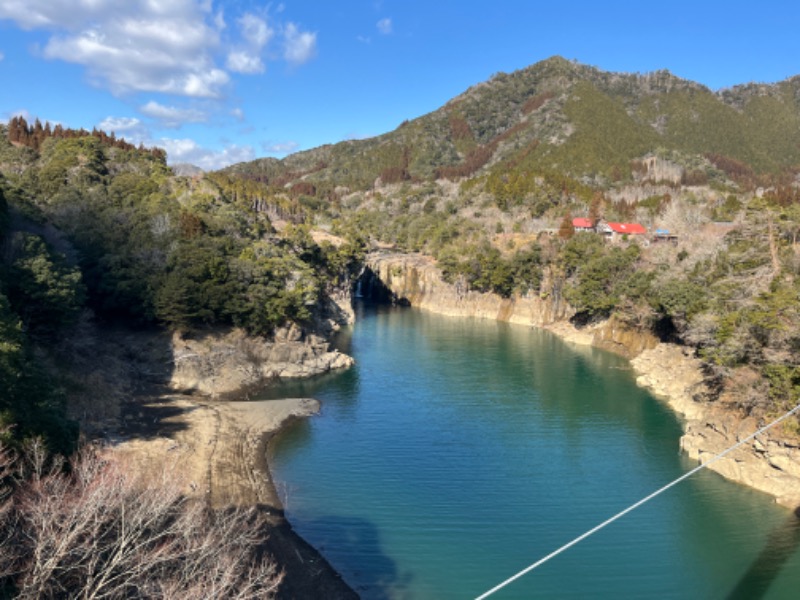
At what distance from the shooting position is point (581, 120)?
13675cm

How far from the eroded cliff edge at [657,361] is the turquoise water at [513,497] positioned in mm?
1031

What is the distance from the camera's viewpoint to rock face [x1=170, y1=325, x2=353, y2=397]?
3425cm

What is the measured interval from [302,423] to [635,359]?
91.4 feet

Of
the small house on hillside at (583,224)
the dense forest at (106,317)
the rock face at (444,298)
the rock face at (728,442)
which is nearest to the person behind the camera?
the dense forest at (106,317)

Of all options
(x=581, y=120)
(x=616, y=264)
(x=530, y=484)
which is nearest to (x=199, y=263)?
(x=530, y=484)

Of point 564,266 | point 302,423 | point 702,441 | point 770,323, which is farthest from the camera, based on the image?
point 564,266

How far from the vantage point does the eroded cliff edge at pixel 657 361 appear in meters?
22.8

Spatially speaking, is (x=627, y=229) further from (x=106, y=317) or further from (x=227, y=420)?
(x=106, y=317)

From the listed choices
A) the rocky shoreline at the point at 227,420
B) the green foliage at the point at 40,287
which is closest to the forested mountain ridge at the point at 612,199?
the rocky shoreline at the point at 227,420

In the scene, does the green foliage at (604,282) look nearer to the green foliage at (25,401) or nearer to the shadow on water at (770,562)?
the shadow on water at (770,562)

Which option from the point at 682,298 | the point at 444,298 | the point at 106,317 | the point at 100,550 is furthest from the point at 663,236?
the point at 100,550

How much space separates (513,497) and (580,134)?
123640 millimetres

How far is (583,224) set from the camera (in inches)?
2908

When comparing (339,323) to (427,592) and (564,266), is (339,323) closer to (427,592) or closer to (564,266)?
(564,266)
